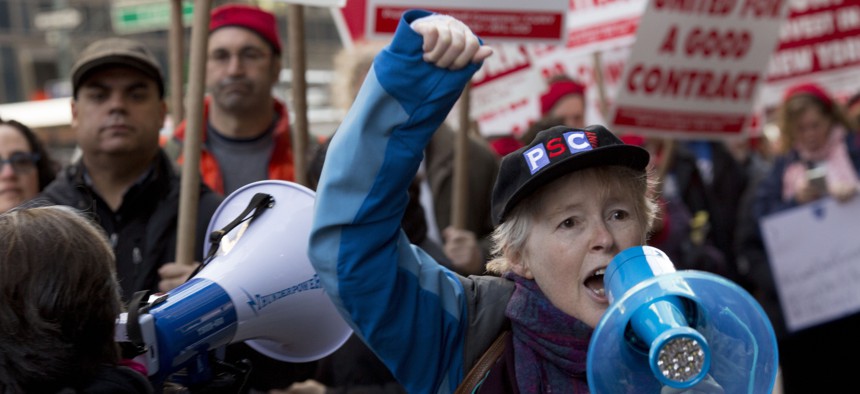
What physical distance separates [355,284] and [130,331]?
1.28 ft

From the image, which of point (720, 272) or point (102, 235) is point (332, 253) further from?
point (720, 272)

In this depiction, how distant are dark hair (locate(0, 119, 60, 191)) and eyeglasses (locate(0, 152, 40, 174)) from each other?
0.05 m

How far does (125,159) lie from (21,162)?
20.2 inches

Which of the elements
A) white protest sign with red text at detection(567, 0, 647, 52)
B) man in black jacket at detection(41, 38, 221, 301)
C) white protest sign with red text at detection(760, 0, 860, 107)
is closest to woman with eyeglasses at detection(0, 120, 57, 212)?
man in black jacket at detection(41, 38, 221, 301)

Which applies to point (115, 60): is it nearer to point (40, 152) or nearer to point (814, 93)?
point (40, 152)

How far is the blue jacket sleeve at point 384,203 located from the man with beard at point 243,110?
197 cm

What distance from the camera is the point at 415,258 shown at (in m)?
2.30

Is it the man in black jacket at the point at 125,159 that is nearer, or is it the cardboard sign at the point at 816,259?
the man in black jacket at the point at 125,159

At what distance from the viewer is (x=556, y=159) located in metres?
2.26

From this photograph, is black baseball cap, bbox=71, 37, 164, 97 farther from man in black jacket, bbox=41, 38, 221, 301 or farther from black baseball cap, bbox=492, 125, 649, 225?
black baseball cap, bbox=492, 125, 649, 225

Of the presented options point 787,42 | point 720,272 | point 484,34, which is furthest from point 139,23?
point 484,34

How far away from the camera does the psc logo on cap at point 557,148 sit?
2.27 m

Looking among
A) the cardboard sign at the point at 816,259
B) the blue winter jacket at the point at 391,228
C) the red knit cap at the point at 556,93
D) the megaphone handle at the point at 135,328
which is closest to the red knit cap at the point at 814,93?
the cardboard sign at the point at 816,259

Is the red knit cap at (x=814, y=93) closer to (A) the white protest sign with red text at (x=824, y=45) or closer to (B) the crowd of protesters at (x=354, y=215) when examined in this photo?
(A) the white protest sign with red text at (x=824, y=45)
